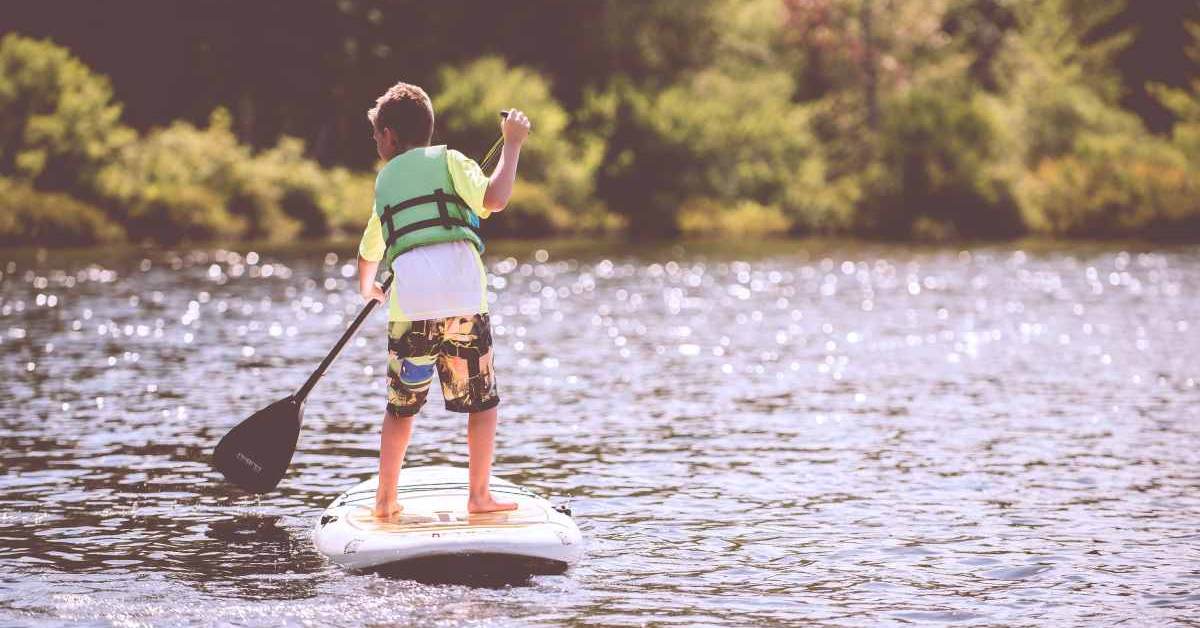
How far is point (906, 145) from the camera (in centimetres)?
6112

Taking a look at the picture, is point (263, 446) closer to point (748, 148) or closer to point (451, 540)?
point (451, 540)

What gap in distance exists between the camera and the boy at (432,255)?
919 centimetres

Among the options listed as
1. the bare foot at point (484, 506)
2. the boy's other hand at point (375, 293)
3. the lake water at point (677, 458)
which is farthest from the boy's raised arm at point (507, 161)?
the lake water at point (677, 458)

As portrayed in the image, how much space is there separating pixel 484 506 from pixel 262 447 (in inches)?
A: 66.0

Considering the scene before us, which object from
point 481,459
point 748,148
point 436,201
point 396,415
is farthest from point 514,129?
point 748,148

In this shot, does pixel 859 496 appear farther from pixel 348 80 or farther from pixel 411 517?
pixel 348 80

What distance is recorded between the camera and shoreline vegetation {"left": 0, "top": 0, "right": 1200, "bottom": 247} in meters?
52.2

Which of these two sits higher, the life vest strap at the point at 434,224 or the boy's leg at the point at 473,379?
the life vest strap at the point at 434,224

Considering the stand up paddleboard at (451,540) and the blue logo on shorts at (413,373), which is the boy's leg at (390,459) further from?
the blue logo on shorts at (413,373)

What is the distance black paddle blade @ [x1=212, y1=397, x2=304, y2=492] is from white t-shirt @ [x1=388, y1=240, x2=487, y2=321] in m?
1.66

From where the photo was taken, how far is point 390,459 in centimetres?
963

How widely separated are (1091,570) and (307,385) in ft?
15.2

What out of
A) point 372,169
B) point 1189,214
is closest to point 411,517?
point 1189,214

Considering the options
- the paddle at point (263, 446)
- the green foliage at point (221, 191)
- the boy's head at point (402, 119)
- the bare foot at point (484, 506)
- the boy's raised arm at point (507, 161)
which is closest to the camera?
the boy's raised arm at point (507, 161)
